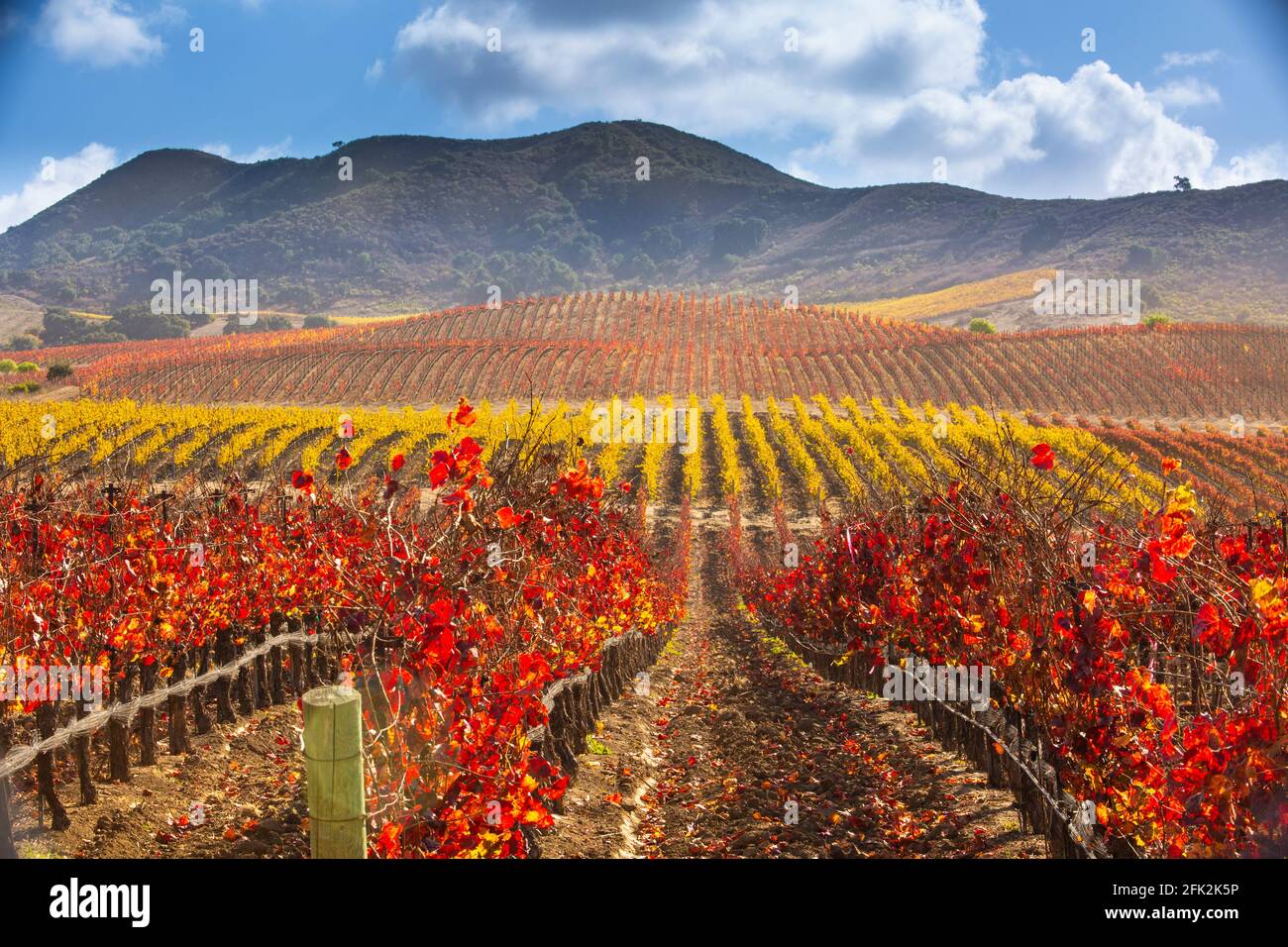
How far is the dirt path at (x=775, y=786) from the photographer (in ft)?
21.5

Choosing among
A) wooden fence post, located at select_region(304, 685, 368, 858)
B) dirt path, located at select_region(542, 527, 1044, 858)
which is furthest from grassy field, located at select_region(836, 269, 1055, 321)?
wooden fence post, located at select_region(304, 685, 368, 858)

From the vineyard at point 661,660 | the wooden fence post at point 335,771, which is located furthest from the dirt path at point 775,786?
the wooden fence post at point 335,771

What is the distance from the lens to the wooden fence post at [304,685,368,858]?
330 cm

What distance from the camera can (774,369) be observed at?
66562 millimetres

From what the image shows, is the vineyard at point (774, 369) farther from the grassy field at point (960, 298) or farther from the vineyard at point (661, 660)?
the grassy field at point (960, 298)

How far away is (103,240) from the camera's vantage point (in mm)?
177625

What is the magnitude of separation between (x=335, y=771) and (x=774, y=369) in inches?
2538

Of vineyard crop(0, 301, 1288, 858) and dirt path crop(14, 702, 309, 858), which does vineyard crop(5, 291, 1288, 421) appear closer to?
vineyard crop(0, 301, 1288, 858)

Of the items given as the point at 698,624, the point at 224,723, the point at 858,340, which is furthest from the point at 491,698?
the point at 858,340

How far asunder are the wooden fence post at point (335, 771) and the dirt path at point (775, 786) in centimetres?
315

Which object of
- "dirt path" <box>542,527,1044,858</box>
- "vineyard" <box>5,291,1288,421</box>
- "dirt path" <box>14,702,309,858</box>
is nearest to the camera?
"dirt path" <box>14,702,309,858</box>

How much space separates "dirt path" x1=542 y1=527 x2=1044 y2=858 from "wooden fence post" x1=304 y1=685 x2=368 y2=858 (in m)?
3.15

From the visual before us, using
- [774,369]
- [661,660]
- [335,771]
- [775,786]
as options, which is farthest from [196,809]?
[774,369]
